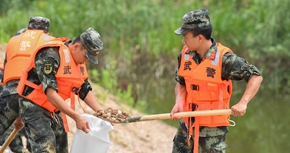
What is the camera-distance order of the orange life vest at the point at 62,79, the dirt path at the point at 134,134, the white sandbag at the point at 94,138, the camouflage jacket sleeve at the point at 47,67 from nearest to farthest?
the camouflage jacket sleeve at the point at 47,67, the orange life vest at the point at 62,79, the white sandbag at the point at 94,138, the dirt path at the point at 134,134

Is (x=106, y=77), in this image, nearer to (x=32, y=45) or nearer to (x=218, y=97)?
(x=32, y=45)

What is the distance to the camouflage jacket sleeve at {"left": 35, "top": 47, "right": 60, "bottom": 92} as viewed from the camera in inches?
192

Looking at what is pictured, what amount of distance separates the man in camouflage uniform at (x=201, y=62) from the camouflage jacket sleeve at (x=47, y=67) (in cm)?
102

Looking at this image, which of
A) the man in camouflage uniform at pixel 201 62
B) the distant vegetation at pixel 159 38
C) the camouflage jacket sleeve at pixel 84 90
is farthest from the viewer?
the distant vegetation at pixel 159 38

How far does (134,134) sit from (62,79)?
460 cm

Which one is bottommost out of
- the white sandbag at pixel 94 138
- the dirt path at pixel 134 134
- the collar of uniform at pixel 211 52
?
the dirt path at pixel 134 134

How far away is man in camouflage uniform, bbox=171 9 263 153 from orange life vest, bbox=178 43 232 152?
0.11 feet

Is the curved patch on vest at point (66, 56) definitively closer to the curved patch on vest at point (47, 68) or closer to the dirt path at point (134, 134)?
the curved patch on vest at point (47, 68)

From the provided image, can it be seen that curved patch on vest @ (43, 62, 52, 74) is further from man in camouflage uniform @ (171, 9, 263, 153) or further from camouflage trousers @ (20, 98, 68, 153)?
man in camouflage uniform @ (171, 9, 263, 153)

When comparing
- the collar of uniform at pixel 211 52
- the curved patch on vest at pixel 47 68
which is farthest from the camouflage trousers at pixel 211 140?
the curved patch on vest at pixel 47 68

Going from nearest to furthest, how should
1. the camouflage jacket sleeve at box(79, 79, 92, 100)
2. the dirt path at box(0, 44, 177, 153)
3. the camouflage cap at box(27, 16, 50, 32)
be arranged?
the camouflage jacket sleeve at box(79, 79, 92, 100) < the camouflage cap at box(27, 16, 50, 32) < the dirt path at box(0, 44, 177, 153)

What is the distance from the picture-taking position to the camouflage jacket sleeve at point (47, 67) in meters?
4.88

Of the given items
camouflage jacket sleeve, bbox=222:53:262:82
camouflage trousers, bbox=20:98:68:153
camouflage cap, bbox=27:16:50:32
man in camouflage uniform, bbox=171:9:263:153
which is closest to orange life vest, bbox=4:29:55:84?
camouflage cap, bbox=27:16:50:32

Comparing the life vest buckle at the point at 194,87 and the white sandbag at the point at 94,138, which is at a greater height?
the life vest buckle at the point at 194,87
